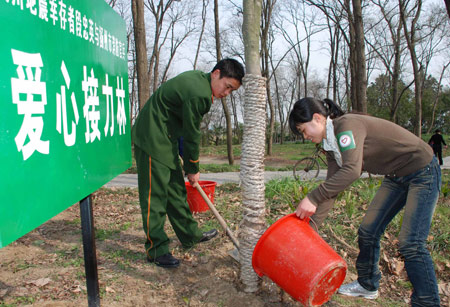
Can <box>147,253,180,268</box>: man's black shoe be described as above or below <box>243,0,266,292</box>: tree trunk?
below

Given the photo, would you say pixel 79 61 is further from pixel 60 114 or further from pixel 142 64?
pixel 142 64

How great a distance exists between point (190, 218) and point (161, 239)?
16.4 inches

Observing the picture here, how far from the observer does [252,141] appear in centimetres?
244

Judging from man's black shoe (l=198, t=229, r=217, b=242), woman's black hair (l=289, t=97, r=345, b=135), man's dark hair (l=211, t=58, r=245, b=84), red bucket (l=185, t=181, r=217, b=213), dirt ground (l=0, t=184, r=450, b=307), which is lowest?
dirt ground (l=0, t=184, r=450, b=307)

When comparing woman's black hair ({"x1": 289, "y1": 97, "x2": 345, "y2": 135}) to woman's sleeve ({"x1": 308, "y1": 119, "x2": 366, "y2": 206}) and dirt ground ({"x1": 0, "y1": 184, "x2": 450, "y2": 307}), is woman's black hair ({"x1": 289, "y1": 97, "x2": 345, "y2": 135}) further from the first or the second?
dirt ground ({"x1": 0, "y1": 184, "x2": 450, "y2": 307})

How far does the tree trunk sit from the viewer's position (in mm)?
2434

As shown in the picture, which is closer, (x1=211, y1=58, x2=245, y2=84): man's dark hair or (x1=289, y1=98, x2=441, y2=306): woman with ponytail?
(x1=289, y1=98, x2=441, y2=306): woman with ponytail

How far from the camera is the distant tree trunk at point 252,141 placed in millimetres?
2434

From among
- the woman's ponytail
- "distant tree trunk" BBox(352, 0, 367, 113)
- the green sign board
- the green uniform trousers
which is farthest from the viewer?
"distant tree trunk" BBox(352, 0, 367, 113)

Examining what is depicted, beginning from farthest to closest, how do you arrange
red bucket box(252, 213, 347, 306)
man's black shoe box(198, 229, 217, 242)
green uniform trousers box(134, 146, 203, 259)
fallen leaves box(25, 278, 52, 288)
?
man's black shoe box(198, 229, 217, 242) → green uniform trousers box(134, 146, 203, 259) → fallen leaves box(25, 278, 52, 288) → red bucket box(252, 213, 347, 306)

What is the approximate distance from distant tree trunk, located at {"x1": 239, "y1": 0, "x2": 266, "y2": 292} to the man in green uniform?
40 cm

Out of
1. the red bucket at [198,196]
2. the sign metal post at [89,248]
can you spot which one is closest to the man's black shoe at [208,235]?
the red bucket at [198,196]

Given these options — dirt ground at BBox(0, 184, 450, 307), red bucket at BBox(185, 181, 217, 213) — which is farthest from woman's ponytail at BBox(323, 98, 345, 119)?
red bucket at BBox(185, 181, 217, 213)

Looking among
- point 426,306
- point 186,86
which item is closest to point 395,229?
point 426,306
